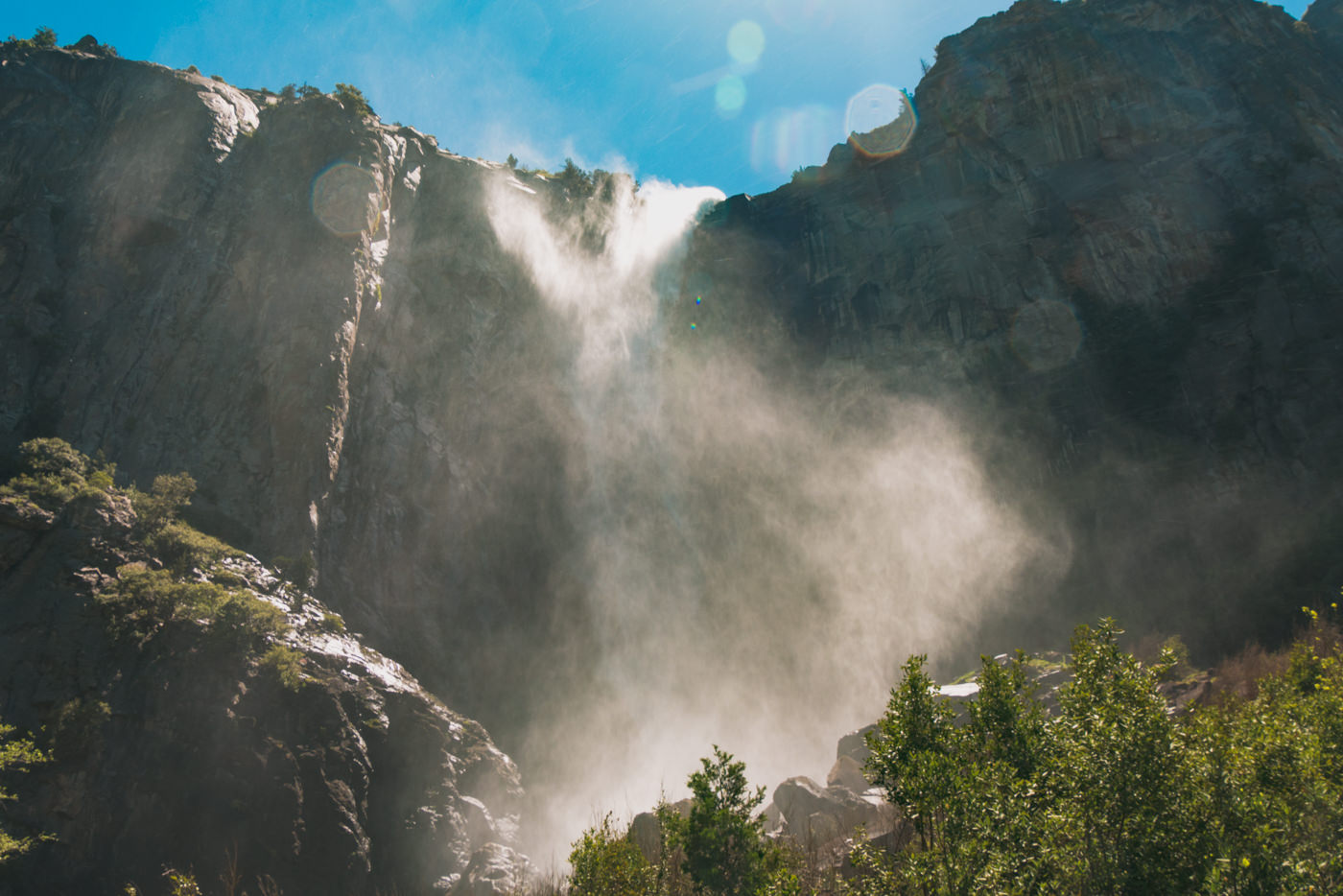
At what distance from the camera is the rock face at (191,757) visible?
20.1 metres

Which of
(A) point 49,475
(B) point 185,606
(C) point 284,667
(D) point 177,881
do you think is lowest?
(D) point 177,881

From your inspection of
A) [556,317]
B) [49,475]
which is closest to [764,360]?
[556,317]

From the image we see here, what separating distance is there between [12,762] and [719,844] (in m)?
18.9

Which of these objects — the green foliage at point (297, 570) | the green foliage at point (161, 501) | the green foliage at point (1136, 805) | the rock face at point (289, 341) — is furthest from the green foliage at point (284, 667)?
the green foliage at point (1136, 805)

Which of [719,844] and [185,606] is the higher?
[185,606]

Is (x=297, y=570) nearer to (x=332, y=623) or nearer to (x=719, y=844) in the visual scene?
(x=332, y=623)

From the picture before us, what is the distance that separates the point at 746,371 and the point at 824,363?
495 cm

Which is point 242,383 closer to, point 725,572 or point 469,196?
point 469,196

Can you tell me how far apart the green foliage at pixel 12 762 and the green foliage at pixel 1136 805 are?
20600mm

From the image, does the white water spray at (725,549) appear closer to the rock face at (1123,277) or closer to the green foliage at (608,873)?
the rock face at (1123,277)

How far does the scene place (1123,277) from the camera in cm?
3962

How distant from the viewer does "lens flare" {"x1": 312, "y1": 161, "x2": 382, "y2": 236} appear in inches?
1487

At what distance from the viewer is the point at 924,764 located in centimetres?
1209

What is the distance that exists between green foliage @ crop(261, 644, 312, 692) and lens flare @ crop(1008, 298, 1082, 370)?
125 feet
